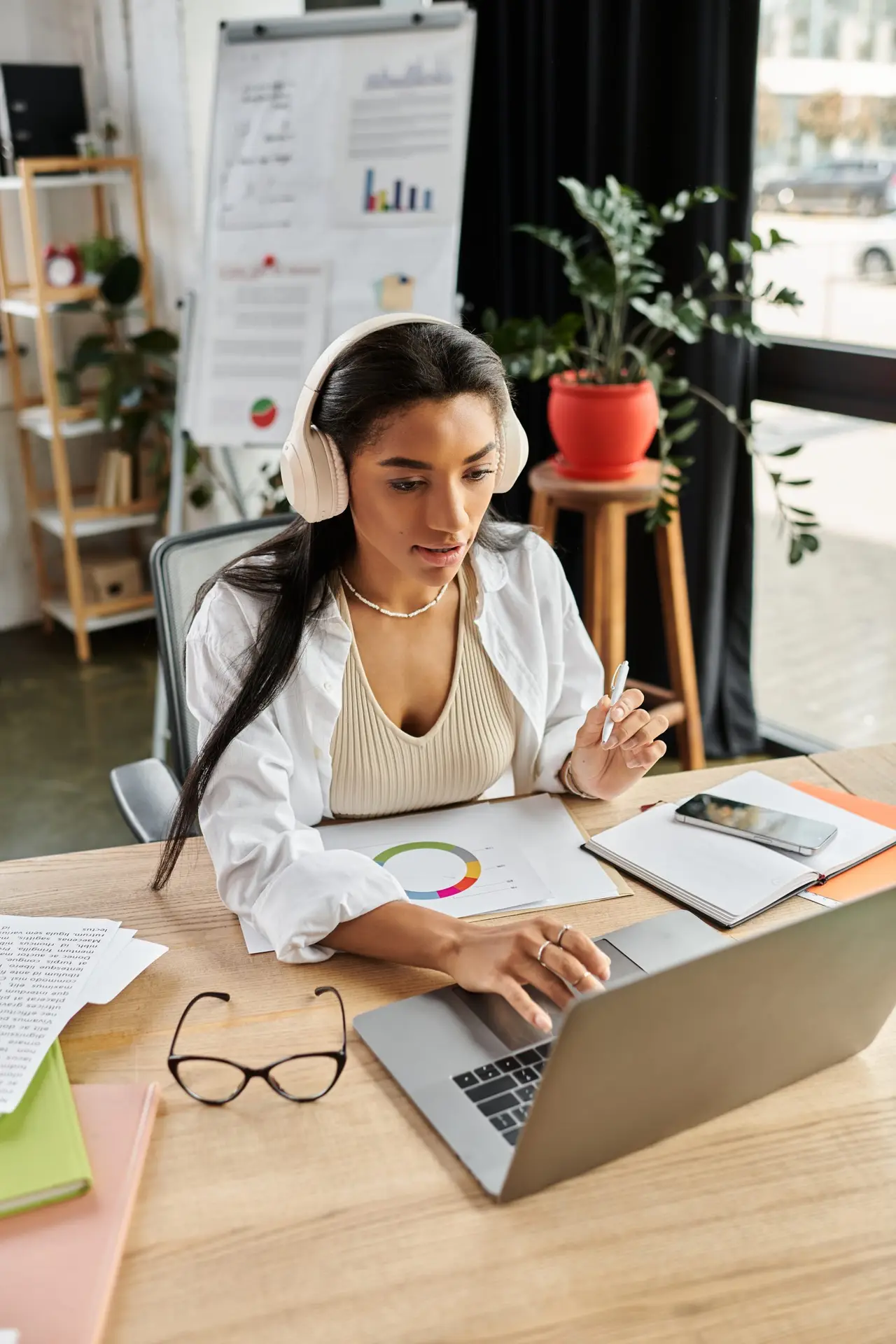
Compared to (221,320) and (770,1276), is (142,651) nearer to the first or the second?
(221,320)

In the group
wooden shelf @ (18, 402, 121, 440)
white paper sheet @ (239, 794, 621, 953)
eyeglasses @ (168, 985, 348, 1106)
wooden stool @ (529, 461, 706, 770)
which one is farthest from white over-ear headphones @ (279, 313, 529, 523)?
wooden shelf @ (18, 402, 121, 440)

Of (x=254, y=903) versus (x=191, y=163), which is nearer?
(x=254, y=903)

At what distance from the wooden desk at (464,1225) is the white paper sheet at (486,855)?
23 centimetres

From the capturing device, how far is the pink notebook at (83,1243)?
0.75 m

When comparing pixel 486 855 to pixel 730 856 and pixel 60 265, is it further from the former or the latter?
pixel 60 265

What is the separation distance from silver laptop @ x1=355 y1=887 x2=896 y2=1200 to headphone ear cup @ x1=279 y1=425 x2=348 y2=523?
546 mm

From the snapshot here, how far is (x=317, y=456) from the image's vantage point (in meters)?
1.31

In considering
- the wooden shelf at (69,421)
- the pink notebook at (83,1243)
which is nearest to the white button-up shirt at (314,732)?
the pink notebook at (83,1243)

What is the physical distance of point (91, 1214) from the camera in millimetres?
836

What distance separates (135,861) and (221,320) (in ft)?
6.69

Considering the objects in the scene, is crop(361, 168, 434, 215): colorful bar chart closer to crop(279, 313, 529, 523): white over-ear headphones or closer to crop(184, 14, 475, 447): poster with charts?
crop(184, 14, 475, 447): poster with charts

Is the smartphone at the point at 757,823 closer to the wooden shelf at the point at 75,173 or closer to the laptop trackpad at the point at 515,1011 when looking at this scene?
Answer: the laptop trackpad at the point at 515,1011

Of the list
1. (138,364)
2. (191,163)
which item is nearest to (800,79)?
(191,163)

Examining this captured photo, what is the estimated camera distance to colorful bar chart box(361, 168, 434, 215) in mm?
2828
